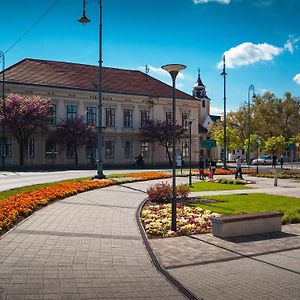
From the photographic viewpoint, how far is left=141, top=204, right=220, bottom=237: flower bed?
1052 cm

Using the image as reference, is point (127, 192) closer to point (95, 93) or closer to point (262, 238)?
point (262, 238)

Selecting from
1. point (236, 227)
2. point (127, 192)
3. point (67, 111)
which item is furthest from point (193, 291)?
point (67, 111)

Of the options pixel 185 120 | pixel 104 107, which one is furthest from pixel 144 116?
pixel 185 120

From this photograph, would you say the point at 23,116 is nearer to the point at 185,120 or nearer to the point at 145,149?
the point at 145,149

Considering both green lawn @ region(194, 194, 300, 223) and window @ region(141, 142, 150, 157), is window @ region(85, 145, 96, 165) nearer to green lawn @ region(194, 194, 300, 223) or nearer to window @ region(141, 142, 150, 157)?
window @ region(141, 142, 150, 157)

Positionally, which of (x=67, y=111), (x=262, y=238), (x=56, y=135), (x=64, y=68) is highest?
(x=64, y=68)

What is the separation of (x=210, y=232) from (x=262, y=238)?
1.32 m

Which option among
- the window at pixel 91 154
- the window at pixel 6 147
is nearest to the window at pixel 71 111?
the window at pixel 91 154

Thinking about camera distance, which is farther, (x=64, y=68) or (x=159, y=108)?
(x=159, y=108)

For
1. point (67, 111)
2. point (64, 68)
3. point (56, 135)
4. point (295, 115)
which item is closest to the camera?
point (56, 135)

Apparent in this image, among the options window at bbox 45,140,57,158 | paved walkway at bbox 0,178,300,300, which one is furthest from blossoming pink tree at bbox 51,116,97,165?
paved walkway at bbox 0,178,300,300

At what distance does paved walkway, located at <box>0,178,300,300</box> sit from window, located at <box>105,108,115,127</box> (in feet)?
149

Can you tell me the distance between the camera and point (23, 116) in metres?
44.3

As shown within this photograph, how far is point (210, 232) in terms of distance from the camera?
418 inches
